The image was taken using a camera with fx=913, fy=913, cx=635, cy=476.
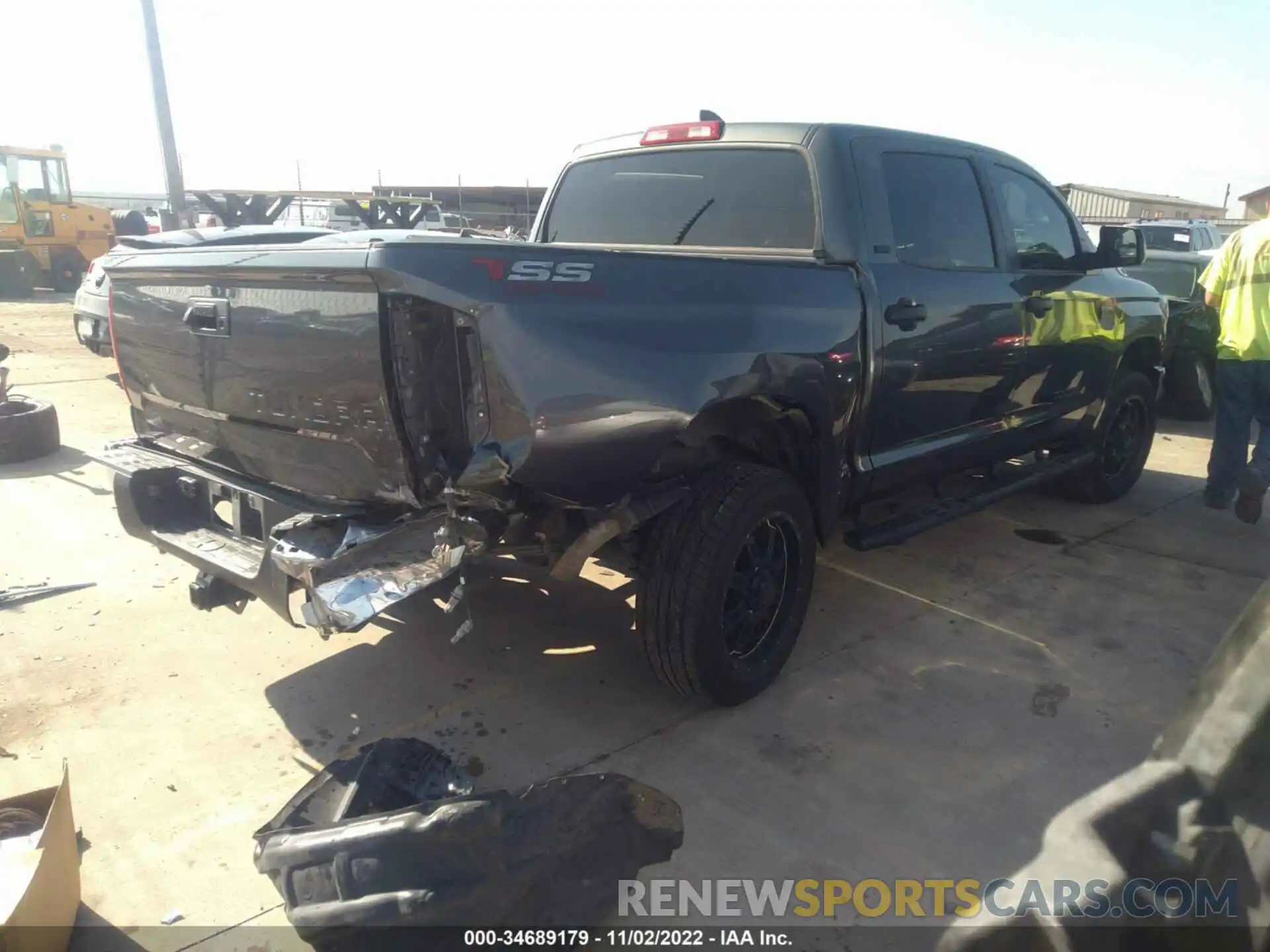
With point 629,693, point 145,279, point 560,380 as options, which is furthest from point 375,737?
point 145,279

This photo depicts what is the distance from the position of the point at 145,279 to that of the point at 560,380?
67.3 inches

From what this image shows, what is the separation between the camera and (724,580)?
9.90ft

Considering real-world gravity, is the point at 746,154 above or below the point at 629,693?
above

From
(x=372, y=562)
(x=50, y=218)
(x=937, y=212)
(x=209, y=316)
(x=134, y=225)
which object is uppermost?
(x=50, y=218)

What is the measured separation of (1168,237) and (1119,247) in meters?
9.36

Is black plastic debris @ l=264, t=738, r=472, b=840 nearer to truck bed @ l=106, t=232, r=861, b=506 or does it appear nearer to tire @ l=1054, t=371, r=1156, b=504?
truck bed @ l=106, t=232, r=861, b=506

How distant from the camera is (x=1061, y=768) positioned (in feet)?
9.80

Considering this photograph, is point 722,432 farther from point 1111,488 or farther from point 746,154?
point 1111,488

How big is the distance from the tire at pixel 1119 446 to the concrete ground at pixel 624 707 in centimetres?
83

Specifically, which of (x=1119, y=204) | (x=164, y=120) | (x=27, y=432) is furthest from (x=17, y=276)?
(x=1119, y=204)

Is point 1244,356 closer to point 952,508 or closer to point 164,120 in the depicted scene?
point 952,508

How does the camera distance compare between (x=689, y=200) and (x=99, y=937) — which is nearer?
(x=99, y=937)

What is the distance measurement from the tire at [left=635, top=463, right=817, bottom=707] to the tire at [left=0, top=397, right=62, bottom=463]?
16.6 ft

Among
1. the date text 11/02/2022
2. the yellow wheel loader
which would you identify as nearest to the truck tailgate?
the date text 11/02/2022
